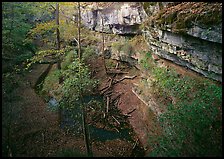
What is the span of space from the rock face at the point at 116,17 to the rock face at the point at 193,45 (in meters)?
4.92

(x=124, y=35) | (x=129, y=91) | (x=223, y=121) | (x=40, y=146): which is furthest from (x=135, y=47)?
(x=223, y=121)

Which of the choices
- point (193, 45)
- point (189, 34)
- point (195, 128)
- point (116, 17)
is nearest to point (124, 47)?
point (116, 17)

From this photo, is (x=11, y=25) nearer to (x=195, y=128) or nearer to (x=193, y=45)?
(x=193, y=45)

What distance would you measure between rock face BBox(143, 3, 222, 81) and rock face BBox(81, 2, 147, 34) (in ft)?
16.2

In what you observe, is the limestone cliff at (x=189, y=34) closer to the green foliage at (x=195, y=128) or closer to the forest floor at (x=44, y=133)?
the green foliage at (x=195, y=128)

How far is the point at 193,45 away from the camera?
35.0 ft

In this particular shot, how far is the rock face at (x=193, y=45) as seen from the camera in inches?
368

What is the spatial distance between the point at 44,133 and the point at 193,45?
1014 centimetres

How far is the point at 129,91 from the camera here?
17.7 metres

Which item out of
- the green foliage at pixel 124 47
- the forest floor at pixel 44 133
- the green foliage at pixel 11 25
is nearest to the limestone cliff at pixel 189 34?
the green foliage at pixel 124 47

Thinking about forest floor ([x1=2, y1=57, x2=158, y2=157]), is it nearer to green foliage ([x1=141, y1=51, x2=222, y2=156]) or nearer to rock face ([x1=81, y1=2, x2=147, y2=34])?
green foliage ([x1=141, y1=51, x2=222, y2=156])

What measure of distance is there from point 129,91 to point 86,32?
1042 centimetres

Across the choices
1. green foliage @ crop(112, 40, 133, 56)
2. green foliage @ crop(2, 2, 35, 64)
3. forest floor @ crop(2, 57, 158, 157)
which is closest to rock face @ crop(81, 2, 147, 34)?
green foliage @ crop(112, 40, 133, 56)

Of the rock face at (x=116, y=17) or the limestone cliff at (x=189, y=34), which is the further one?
the rock face at (x=116, y=17)
